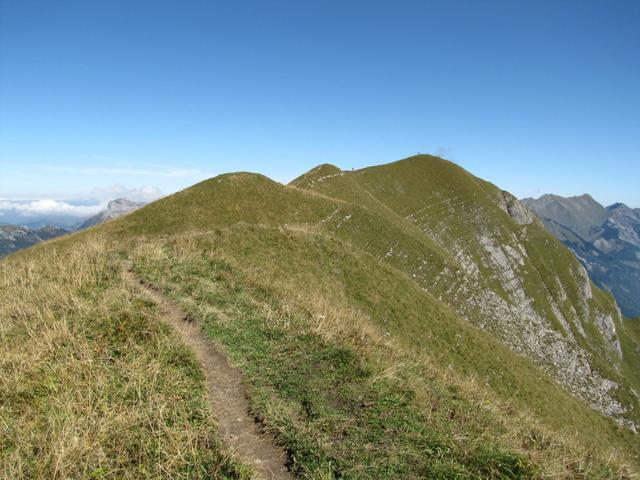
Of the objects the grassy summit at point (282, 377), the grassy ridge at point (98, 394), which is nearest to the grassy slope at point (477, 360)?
the grassy summit at point (282, 377)

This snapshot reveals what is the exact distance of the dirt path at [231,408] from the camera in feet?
22.4

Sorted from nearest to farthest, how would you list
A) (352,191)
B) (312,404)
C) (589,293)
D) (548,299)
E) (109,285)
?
(312,404) → (109,285) → (352,191) → (548,299) → (589,293)

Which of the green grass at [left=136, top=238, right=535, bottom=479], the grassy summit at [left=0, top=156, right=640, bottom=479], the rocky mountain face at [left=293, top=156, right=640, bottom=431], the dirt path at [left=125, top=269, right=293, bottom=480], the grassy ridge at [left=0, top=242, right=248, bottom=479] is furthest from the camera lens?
the rocky mountain face at [left=293, top=156, right=640, bottom=431]

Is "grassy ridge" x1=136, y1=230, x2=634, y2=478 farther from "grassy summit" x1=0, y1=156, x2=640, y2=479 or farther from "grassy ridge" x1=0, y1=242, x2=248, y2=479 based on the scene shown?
"grassy ridge" x1=0, y1=242, x2=248, y2=479

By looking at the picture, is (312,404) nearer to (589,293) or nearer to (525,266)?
(525,266)

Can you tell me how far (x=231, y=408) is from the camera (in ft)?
27.0

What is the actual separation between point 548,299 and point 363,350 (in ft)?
258

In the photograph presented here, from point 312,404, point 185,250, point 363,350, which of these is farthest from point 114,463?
point 185,250

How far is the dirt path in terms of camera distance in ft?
22.4

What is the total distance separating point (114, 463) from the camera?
6.26m

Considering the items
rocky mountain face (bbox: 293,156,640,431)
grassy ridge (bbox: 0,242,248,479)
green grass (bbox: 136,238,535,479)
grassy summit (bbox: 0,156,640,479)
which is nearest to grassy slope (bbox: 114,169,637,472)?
grassy summit (bbox: 0,156,640,479)

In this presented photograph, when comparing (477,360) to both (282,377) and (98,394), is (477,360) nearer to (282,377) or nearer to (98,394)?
(282,377)

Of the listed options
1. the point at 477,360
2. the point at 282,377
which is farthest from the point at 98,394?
the point at 477,360

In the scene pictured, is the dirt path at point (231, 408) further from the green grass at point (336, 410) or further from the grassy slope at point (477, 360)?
the grassy slope at point (477, 360)
